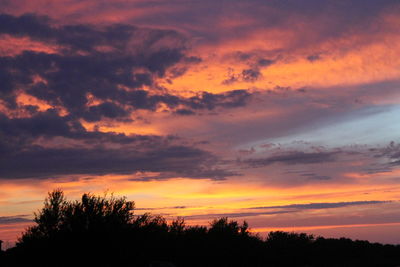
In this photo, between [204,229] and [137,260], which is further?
[204,229]

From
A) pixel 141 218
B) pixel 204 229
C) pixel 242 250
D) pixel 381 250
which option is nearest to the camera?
pixel 141 218

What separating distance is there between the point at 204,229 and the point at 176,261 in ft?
39.7

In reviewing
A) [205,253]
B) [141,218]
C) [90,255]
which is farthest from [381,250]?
[90,255]

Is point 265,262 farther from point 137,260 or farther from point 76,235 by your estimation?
point 76,235

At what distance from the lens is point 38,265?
32531mm

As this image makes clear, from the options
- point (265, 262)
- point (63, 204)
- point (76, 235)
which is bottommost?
point (265, 262)

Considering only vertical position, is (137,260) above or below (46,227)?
below

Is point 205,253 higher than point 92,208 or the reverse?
the reverse

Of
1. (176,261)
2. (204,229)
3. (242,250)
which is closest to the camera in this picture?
(176,261)

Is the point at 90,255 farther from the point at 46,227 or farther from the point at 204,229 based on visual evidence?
the point at 204,229

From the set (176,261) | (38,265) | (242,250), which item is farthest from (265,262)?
(38,265)

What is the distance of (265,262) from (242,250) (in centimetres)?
262

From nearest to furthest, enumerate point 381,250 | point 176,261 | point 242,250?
1. point 176,261
2. point 242,250
3. point 381,250

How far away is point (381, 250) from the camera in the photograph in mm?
66750
